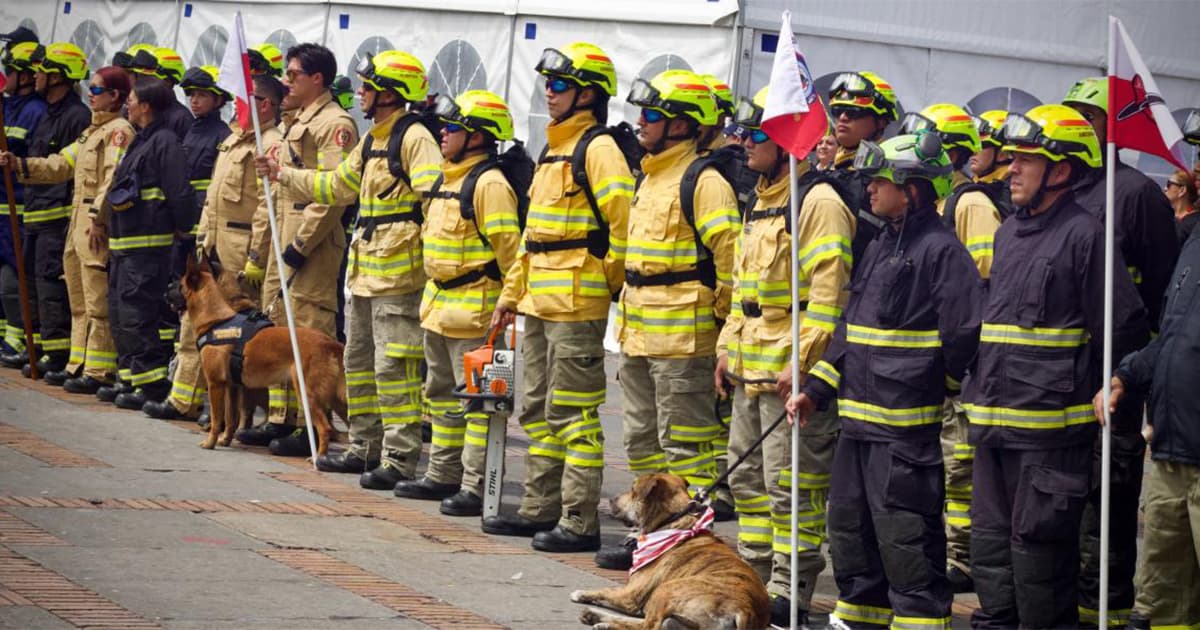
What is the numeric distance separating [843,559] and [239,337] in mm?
5525

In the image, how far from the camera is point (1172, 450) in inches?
266

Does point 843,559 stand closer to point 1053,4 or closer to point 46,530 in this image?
point 46,530

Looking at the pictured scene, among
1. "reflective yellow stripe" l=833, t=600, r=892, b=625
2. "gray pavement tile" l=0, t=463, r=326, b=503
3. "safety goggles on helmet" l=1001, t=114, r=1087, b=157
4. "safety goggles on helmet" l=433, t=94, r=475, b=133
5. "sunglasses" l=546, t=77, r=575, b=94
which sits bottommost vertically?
"gray pavement tile" l=0, t=463, r=326, b=503

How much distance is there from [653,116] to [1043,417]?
2820 millimetres

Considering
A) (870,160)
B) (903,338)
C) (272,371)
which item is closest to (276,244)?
(272,371)

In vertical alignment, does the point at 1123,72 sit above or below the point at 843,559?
above

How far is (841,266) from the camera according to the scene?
25.7ft

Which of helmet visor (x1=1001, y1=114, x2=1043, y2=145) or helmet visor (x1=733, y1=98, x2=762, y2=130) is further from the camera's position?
helmet visor (x1=733, y1=98, x2=762, y2=130)

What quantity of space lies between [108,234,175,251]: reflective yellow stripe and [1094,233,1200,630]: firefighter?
804 cm

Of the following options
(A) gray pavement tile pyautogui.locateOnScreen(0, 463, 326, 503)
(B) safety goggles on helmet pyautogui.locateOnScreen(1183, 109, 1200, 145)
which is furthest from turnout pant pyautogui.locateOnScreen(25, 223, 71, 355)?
(B) safety goggles on helmet pyautogui.locateOnScreen(1183, 109, 1200, 145)

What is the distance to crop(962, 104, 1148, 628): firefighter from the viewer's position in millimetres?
6980

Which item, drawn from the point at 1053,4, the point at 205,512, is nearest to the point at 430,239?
the point at 205,512

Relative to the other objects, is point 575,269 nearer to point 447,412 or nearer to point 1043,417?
point 447,412

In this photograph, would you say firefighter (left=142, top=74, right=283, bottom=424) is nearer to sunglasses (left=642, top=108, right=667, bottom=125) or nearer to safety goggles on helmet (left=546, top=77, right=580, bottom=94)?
safety goggles on helmet (left=546, top=77, right=580, bottom=94)
